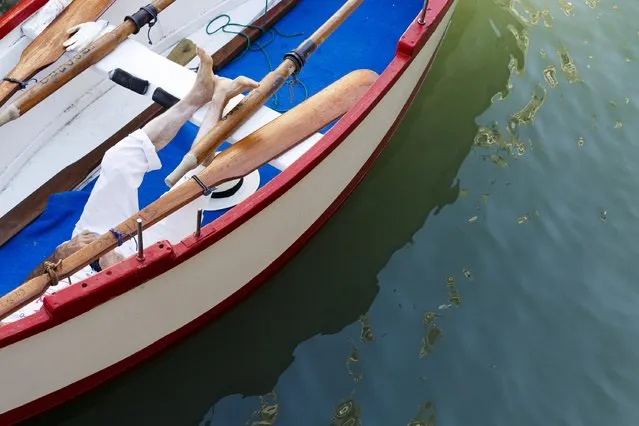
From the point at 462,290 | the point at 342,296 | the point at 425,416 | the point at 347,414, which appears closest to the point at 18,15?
the point at 342,296

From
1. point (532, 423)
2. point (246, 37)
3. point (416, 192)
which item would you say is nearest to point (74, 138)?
point (246, 37)

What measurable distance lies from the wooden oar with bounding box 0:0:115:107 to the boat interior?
1.65 feet

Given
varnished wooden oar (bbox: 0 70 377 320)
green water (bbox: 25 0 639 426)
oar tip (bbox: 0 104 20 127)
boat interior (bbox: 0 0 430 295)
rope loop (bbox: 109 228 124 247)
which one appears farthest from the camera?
boat interior (bbox: 0 0 430 295)

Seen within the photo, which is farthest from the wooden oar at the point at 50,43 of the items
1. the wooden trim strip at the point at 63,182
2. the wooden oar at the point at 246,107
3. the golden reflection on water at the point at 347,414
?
the golden reflection on water at the point at 347,414

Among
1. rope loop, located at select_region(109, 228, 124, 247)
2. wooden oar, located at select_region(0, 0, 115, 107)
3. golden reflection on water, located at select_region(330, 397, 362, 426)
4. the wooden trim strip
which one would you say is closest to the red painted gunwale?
wooden oar, located at select_region(0, 0, 115, 107)

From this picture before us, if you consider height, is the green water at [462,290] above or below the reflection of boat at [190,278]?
below

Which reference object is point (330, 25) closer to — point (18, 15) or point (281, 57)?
point (281, 57)

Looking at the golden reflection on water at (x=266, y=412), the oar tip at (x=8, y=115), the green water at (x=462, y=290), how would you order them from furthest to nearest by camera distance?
the green water at (x=462, y=290) < the golden reflection on water at (x=266, y=412) < the oar tip at (x=8, y=115)

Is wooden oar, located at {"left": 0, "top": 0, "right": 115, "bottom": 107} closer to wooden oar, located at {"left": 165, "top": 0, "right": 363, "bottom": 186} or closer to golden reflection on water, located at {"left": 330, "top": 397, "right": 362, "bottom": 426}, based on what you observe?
wooden oar, located at {"left": 165, "top": 0, "right": 363, "bottom": 186}

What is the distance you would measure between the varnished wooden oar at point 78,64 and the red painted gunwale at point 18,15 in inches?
23.8

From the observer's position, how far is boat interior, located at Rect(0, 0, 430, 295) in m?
5.48

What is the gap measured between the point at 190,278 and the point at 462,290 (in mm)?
2368

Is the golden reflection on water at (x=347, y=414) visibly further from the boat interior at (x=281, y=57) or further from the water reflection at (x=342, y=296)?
the boat interior at (x=281, y=57)

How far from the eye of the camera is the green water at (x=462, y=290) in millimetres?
5367
